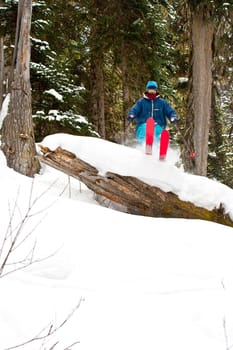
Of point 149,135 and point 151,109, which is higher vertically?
point 151,109

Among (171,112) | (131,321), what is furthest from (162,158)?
(131,321)

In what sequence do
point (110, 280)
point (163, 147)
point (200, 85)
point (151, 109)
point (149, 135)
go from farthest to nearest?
point (200, 85) → point (151, 109) → point (149, 135) → point (163, 147) → point (110, 280)

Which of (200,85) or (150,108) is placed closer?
(150,108)

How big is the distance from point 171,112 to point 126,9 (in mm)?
6692

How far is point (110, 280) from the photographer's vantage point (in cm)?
416

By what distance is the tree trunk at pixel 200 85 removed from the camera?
456 inches

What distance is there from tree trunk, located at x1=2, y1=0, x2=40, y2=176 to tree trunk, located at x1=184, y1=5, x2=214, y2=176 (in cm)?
492

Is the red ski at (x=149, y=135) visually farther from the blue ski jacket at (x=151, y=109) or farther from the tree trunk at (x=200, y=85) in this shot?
the tree trunk at (x=200, y=85)

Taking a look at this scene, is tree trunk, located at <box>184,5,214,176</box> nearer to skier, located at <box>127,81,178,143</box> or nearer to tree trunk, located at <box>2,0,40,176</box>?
skier, located at <box>127,81,178,143</box>

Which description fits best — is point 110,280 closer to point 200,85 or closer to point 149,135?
point 149,135

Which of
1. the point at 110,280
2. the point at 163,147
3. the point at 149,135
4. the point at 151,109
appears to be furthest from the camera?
the point at 151,109

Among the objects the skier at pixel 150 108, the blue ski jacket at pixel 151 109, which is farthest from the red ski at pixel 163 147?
the blue ski jacket at pixel 151 109

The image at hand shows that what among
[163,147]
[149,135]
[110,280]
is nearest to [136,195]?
[163,147]

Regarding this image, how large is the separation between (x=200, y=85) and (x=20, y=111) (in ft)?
17.9
